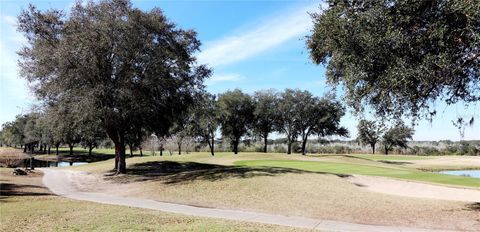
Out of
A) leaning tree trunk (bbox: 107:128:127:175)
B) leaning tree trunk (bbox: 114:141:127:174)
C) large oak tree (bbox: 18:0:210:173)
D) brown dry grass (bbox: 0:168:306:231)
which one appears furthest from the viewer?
leaning tree trunk (bbox: 114:141:127:174)

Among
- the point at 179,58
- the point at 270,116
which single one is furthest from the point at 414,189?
the point at 270,116

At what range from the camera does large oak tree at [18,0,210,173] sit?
25219 mm

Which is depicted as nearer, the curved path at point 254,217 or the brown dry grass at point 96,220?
the brown dry grass at point 96,220

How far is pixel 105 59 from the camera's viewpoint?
26469 millimetres

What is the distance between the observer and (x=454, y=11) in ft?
36.1

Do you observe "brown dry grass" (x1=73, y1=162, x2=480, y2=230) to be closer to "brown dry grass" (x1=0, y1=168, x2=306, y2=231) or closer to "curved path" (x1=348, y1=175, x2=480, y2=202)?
"curved path" (x1=348, y1=175, x2=480, y2=202)

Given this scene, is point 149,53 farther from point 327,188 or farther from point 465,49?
point 465,49

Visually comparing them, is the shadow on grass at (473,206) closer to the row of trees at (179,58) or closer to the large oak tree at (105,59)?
the row of trees at (179,58)

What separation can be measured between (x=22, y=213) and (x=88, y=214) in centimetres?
215

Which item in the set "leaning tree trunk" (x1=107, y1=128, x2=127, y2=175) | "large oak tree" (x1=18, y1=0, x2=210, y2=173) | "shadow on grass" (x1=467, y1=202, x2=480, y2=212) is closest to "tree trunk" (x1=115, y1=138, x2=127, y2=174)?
"leaning tree trunk" (x1=107, y1=128, x2=127, y2=175)

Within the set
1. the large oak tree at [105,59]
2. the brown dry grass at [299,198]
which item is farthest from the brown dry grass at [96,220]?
the large oak tree at [105,59]

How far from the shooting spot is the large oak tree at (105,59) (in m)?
25.2

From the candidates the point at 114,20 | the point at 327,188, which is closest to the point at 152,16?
the point at 114,20

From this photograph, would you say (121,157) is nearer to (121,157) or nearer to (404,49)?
(121,157)
